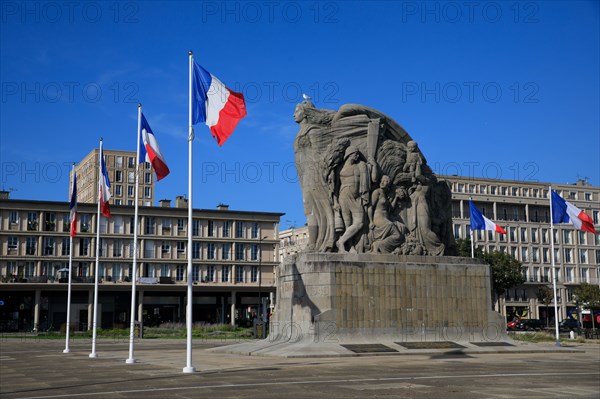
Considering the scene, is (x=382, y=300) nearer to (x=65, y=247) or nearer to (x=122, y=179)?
(x=65, y=247)

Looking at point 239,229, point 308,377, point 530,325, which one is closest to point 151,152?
point 308,377

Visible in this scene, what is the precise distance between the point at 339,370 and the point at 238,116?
8.82m

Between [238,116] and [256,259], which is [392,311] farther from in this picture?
[256,259]

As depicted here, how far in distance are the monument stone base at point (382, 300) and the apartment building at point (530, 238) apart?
67331 mm

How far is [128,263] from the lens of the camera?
9069cm

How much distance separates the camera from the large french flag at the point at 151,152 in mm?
25844

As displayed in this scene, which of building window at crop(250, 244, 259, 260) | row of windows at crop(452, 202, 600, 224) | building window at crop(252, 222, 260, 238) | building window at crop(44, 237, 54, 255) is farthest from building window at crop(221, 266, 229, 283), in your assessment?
row of windows at crop(452, 202, 600, 224)

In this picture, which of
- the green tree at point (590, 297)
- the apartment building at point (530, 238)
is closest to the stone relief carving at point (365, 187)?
the green tree at point (590, 297)

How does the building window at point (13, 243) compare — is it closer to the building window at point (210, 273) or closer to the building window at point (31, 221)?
the building window at point (31, 221)

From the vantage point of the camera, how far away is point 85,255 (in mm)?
89250

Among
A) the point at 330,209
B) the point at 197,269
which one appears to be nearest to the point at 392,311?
the point at 330,209

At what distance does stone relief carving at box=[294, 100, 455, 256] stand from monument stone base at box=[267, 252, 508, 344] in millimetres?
1207

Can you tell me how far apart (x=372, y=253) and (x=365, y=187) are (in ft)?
11.0

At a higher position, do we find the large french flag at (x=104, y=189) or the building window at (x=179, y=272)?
the large french flag at (x=104, y=189)
